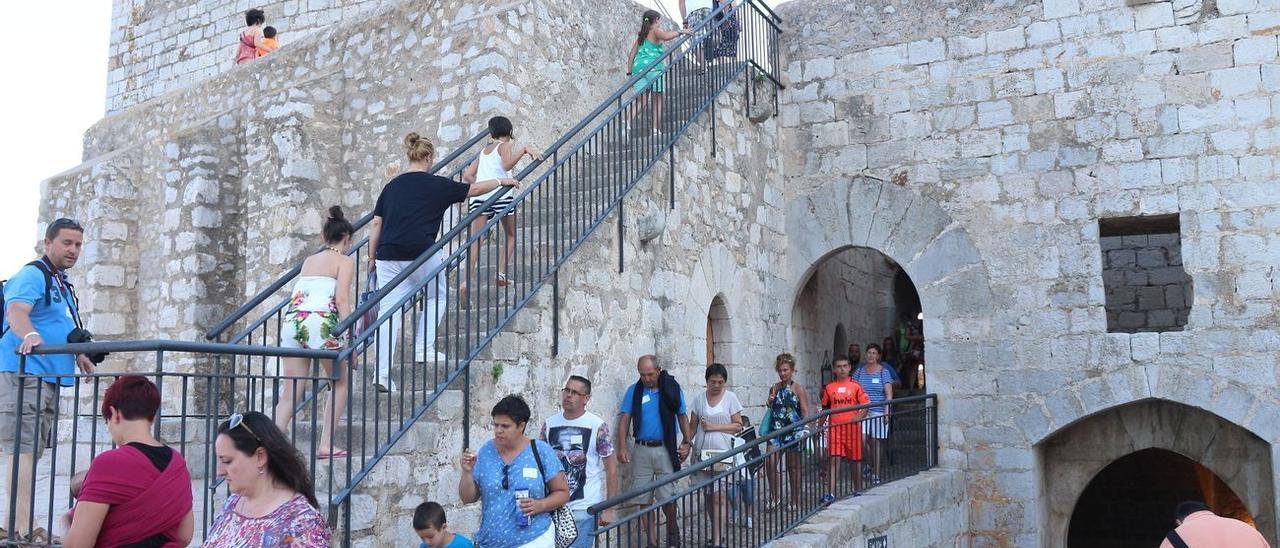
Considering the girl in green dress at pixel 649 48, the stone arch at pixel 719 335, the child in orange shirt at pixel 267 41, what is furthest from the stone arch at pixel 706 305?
the child in orange shirt at pixel 267 41

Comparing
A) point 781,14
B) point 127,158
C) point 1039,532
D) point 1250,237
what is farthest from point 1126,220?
point 127,158

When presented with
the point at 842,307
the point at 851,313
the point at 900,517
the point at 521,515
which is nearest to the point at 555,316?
the point at 521,515

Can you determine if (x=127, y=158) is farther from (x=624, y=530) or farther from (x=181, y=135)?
(x=624, y=530)

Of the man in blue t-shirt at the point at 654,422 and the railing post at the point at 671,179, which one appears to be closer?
the man in blue t-shirt at the point at 654,422

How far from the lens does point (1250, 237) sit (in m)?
9.24

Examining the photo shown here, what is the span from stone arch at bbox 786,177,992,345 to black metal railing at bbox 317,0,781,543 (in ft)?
4.59

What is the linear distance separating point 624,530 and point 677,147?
294 cm

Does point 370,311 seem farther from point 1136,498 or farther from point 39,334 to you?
point 1136,498

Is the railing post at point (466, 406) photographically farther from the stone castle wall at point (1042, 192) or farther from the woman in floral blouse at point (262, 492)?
the stone castle wall at point (1042, 192)

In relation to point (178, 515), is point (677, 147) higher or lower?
higher

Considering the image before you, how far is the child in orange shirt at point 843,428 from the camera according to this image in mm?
7770

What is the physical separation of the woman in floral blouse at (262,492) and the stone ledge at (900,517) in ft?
12.7

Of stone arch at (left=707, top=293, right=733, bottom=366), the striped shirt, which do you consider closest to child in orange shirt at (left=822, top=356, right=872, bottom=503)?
the striped shirt

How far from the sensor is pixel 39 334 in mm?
4738
